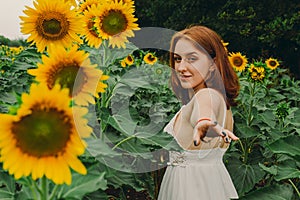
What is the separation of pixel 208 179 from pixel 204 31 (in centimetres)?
65

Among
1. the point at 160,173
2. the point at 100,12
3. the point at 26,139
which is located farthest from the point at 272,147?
the point at 160,173

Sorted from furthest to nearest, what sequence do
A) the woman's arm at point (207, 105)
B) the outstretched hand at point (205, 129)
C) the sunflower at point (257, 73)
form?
the sunflower at point (257, 73) → the woman's arm at point (207, 105) → the outstretched hand at point (205, 129)

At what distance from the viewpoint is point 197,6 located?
40.6 feet

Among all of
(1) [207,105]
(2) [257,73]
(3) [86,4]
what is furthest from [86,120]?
(2) [257,73]

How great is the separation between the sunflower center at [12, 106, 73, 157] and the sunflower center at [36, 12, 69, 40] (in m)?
0.88

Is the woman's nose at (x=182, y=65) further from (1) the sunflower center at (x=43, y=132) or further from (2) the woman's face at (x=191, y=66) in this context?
(1) the sunflower center at (x=43, y=132)

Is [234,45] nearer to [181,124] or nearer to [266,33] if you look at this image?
[266,33]

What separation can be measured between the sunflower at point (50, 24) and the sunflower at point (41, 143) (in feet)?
2.78

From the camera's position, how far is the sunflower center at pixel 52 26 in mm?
1841

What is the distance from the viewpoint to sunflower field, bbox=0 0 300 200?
3.37 ft

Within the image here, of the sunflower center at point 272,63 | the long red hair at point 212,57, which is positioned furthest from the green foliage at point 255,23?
the long red hair at point 212,57

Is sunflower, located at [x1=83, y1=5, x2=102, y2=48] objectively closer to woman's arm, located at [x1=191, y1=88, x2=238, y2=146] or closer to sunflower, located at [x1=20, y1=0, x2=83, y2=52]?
sunflower, located at [x1=20, y1=0, x2=83, y2=52]

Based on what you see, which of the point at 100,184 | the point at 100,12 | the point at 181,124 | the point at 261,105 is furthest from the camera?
the point at 261,105

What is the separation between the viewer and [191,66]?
6.38 feet
